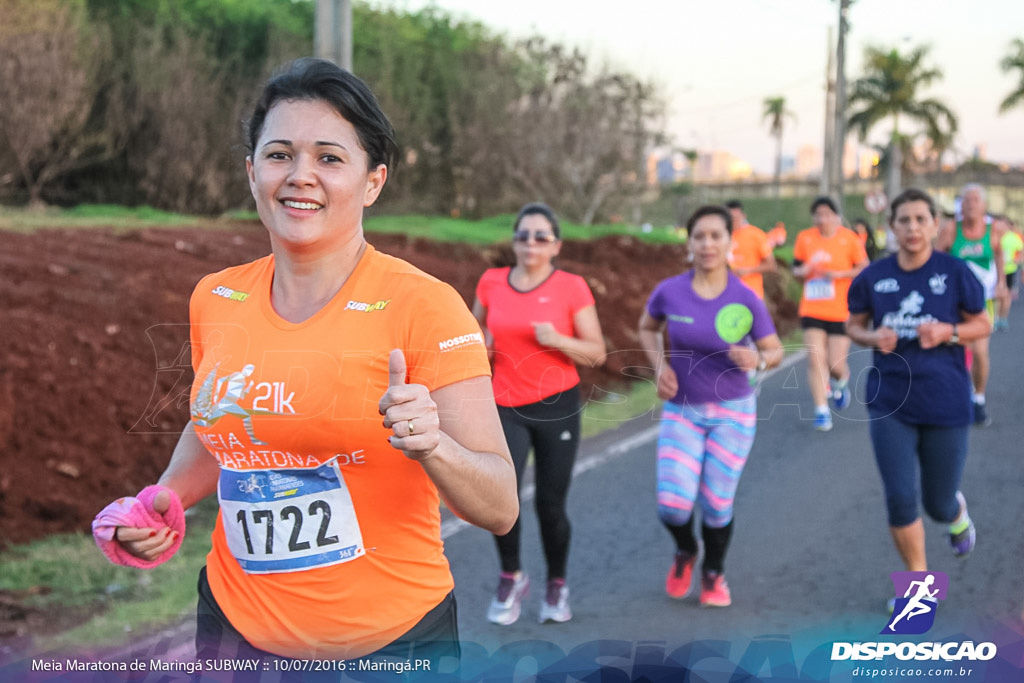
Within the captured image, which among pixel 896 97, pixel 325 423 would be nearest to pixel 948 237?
pixel 325 423

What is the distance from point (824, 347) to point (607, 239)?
24.7ft

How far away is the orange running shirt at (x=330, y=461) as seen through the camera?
82.2 inches

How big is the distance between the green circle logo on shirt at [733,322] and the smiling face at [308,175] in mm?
3214

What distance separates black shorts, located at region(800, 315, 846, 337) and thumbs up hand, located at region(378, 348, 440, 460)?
28.8 ft

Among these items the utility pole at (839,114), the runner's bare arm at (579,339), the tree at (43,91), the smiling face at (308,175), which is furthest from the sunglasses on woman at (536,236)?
the utility pole at (839,114)

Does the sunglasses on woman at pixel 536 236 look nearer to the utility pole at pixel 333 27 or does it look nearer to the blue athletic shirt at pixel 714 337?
the blue athletic shirt at pixel 714 337

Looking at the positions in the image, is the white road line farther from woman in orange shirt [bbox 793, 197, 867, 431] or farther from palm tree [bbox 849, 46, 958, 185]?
Result: palm tree [bbox 849, 46, 958, 185]

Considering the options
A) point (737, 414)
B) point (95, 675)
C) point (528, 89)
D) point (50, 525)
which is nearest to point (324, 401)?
point (95, 675)

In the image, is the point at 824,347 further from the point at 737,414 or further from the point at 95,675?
the point at 95,675

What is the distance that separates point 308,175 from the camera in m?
2.19

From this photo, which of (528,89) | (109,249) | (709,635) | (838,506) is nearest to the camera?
(709,635)

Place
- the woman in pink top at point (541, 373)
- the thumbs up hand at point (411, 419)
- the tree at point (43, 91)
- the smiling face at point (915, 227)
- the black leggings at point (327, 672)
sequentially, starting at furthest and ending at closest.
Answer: the tree at point (43, 91) < the woman in pink top at point (541, 373) < the smiling face at point (915, 227) < the black leggings at point (327, 672) < the thumbs up hand at point (411, 419)

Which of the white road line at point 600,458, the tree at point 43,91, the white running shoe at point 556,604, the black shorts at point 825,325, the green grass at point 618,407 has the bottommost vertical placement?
the white running shoe at point 556,604

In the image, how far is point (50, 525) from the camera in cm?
559
